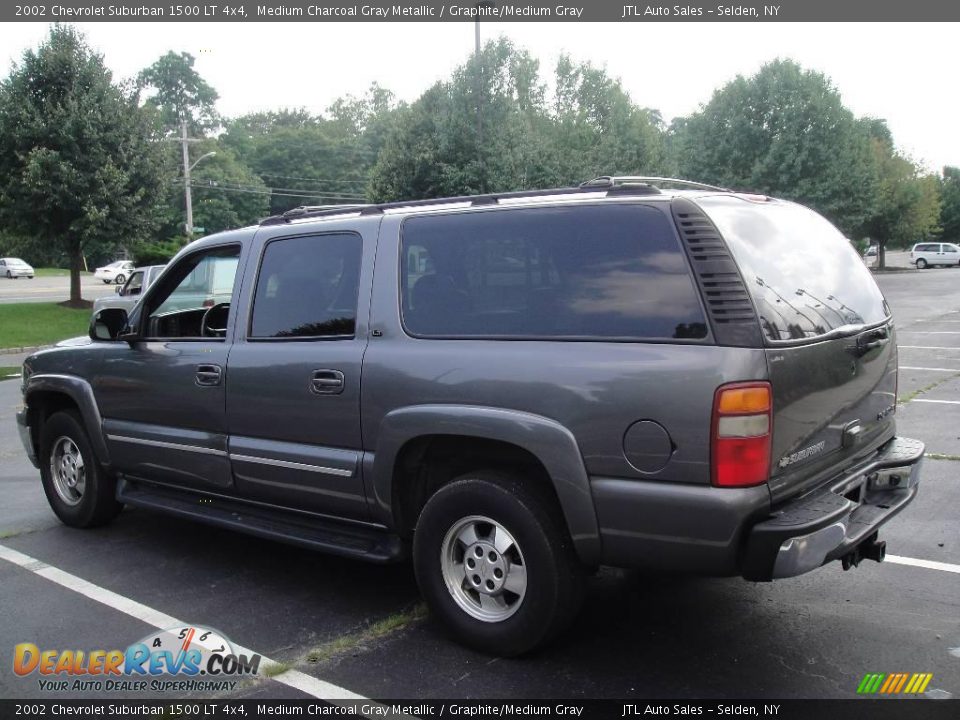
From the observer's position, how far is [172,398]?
16.2 feet

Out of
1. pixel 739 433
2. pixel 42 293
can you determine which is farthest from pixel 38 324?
pixel 739 433

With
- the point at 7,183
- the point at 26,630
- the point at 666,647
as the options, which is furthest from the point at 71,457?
the point at 7,183

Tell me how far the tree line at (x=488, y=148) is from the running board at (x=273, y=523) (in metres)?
19.4

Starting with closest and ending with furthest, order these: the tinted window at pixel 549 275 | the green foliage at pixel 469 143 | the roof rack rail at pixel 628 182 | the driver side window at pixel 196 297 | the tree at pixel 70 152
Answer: the tinted window at pixel 549 275, the roof rack rail at pixel 628 182, the driver side window at pixel 196 297, the tree at pixel 70 152, the green foliage at pixel 469 143

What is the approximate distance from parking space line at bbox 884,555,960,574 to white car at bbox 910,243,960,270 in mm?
58149

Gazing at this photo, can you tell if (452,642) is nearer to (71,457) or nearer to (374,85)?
(71,457)

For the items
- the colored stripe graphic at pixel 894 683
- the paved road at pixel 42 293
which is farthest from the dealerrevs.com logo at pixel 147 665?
the paved road at pixel 42 293

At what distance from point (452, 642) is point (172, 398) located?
2.22 m

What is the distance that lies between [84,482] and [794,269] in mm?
4665

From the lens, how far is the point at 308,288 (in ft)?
15.0

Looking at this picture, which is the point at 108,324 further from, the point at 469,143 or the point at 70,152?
the point at 469,143

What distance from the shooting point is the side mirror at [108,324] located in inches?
213

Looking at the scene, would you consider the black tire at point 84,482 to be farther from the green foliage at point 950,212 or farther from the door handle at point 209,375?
the green foliage at point 950,212

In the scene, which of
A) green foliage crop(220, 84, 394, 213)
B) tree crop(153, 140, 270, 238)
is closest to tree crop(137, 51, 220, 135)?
green foliage crop(220, 84, 394, 213)
